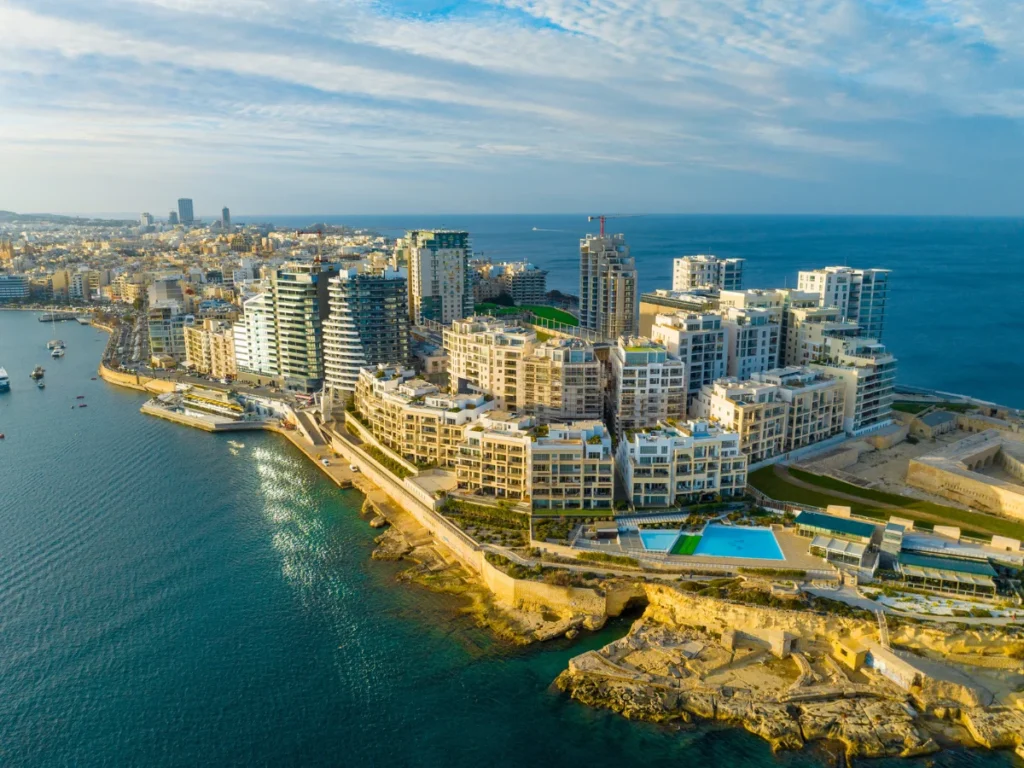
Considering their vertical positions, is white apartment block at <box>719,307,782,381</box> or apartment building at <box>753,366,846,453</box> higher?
white apartment block at <box>719,307,782,381</box>

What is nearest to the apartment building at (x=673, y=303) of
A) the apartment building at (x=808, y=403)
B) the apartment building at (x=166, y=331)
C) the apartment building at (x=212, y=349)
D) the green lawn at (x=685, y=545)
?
the apartment building at (x=808, y=403)

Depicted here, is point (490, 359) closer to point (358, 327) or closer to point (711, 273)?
point (358, 327)

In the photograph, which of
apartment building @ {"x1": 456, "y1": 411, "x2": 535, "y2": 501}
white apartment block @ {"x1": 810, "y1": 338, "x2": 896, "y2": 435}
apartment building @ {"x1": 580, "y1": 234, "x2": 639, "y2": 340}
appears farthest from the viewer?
apartment building @ {"x1": 580, "y1": 234, "x2": 639, "y2": 340}

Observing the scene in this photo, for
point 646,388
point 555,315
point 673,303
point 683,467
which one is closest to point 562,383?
point 646,388

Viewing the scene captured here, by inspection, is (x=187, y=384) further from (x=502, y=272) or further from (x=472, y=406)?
(x=502, y=272)

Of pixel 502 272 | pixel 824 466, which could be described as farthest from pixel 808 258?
pixel 824 466

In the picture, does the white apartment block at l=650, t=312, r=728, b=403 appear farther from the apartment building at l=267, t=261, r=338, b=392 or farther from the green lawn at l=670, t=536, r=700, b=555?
the apartment building at l=267, t=261, r=338, b=392

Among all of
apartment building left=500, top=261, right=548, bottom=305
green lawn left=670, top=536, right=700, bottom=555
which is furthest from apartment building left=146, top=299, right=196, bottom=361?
green lawn left=670, top=536, right=700, bottom=555

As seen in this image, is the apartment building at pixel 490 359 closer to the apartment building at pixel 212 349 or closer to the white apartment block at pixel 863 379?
the white apartment block at pixel 863 379
